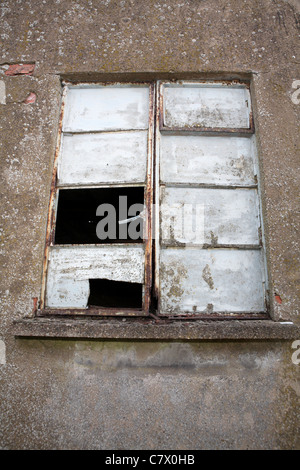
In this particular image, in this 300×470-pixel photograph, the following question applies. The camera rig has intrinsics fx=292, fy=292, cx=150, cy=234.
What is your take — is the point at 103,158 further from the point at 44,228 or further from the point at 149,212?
the point at 44,228

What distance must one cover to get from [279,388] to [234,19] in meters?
2.83

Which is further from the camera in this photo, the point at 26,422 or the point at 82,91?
the point at 82,91

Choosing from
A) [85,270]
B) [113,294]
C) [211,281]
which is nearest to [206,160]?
[211,281]

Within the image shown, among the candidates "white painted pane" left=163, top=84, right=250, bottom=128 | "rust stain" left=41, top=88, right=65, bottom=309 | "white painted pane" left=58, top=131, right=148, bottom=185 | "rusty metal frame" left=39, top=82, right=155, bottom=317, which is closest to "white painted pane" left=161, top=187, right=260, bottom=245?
"rusty metal frame" left=39, top=82, right=155, bottom=317

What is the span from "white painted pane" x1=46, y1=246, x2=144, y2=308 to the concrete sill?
24 cm

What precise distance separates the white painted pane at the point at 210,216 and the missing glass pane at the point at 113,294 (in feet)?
6.54

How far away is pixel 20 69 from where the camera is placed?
240 cm

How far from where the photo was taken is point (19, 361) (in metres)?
1.88

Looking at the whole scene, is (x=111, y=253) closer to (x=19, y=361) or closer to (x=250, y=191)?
(x=19, y=361)

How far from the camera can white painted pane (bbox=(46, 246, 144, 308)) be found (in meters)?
2.07

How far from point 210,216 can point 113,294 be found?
263cm

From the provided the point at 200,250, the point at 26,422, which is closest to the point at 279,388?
the point at 200,250

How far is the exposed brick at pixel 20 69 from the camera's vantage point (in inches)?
94.2

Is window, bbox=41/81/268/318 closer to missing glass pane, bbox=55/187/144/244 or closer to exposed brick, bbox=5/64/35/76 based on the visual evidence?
missing glass pane, bbox=55/187/144/244
